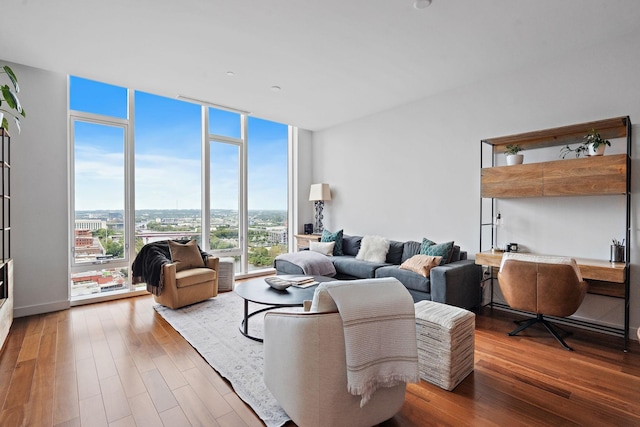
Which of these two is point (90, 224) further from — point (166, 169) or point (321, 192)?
point (321, 192)

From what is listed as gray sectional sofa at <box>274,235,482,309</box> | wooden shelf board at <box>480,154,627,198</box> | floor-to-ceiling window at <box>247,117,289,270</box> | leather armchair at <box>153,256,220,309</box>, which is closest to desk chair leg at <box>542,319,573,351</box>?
gray sectional sofa at <box>274,235,482,309</box>

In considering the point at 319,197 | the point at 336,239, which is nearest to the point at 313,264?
the point at 336,239

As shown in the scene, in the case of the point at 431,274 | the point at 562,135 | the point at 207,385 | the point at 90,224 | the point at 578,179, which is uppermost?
the point at 562,135

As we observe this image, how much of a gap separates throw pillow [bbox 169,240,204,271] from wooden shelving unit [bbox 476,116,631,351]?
3527mm

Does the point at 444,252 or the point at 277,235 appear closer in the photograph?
the point at 444,252

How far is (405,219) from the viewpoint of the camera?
4.84 m

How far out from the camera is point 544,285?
9.01 ft

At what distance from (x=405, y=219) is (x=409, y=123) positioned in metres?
1.46

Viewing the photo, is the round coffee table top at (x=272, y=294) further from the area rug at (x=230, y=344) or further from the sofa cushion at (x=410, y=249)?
the sofa cushion at (x=410, y=249)

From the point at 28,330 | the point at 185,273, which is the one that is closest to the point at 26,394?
the point at 28,330

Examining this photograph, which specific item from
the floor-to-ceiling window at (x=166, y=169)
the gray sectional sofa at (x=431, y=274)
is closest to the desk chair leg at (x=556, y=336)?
the gray sectional sofa at (x=431, y=274)

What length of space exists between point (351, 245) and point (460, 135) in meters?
2.31

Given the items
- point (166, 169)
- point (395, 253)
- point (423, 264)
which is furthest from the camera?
point (166, 169)

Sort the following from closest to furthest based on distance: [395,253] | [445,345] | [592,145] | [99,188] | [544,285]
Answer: [445,345], [544,285], [592,145], [99,188], [395,253]
